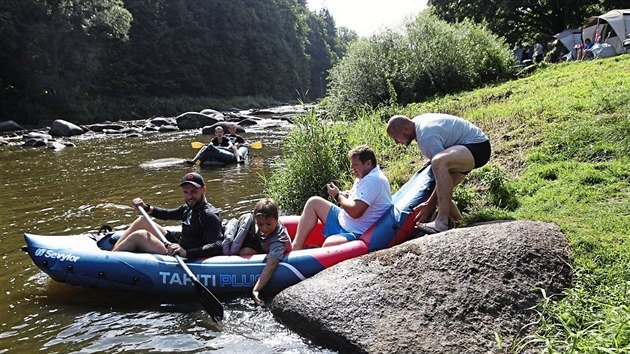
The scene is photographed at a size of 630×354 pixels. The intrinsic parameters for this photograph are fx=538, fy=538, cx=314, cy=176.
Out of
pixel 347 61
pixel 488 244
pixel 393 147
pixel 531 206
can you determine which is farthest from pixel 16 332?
pixel 347 61

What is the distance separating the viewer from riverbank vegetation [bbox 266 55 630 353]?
11.2 ft

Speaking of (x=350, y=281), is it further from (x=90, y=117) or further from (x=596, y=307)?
(x=90, y=117)

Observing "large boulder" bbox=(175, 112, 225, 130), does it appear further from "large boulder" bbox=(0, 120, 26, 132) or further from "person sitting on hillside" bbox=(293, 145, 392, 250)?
"person sitting on hillside" bbox=(293, 145, 392, 250)

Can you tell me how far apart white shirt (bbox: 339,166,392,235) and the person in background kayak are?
1.32 metres

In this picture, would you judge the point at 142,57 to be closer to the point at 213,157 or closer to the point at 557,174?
the point at 213,157

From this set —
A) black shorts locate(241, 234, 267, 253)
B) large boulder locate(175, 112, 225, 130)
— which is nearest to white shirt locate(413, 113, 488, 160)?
black shorts locate(241, 234, 267, 253)

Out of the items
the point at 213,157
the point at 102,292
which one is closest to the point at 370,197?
the point at 102,292

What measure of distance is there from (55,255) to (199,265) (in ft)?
4.78

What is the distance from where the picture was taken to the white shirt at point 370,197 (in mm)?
5223

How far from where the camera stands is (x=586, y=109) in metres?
7.09

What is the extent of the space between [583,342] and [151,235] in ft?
13.3

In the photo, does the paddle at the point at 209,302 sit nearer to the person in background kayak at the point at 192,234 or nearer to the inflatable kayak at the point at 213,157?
the person in background kayak at the point at 192,234

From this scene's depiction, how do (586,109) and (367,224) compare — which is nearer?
(367,224)

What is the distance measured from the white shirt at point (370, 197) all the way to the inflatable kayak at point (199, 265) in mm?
78
